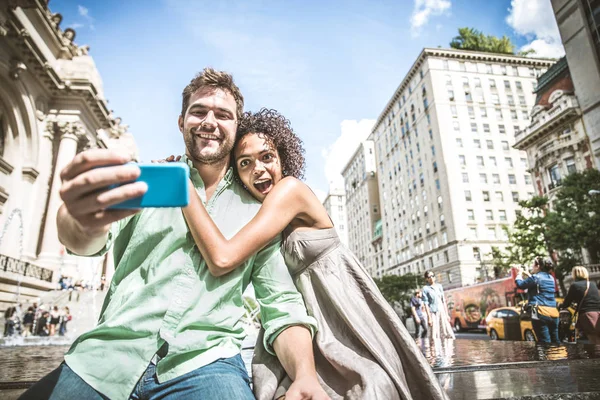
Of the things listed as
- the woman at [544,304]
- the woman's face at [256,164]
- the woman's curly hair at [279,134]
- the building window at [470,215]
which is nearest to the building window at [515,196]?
the building window at [470,215]

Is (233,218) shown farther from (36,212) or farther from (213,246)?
(36,212)

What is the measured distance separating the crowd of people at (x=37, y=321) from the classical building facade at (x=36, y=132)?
0.86 metres

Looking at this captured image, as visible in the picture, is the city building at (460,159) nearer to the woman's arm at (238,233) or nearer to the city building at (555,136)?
the city building at (555,136)

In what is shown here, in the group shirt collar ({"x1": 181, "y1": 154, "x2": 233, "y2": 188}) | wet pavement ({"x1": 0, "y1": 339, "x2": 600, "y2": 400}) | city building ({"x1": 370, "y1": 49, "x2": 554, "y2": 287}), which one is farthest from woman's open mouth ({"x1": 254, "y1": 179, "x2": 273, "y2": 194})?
city building ({"x1": 370, "y1": 49, "x2": 554, "y2": 287})

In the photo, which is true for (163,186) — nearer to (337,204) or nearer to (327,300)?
(327,300)

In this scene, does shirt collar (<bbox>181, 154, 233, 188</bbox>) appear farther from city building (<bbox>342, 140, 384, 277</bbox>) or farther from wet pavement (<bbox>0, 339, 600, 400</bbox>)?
city building (<bbox>342, 140, 384, 277</bbox>)

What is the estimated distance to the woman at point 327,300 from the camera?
4.74 ft

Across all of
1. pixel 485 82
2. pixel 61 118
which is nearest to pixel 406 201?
pixel 485 82

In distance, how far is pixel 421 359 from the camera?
5.00 ft

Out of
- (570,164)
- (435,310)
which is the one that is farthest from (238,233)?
(570,164)

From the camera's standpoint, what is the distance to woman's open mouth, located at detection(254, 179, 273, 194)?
6.62 ft

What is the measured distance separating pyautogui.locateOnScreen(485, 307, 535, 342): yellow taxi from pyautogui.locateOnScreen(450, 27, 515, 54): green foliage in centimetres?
6135

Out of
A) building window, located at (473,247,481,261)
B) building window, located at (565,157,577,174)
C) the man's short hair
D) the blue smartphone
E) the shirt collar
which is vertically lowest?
the blue smartphone

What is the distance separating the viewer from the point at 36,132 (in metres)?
20.8
